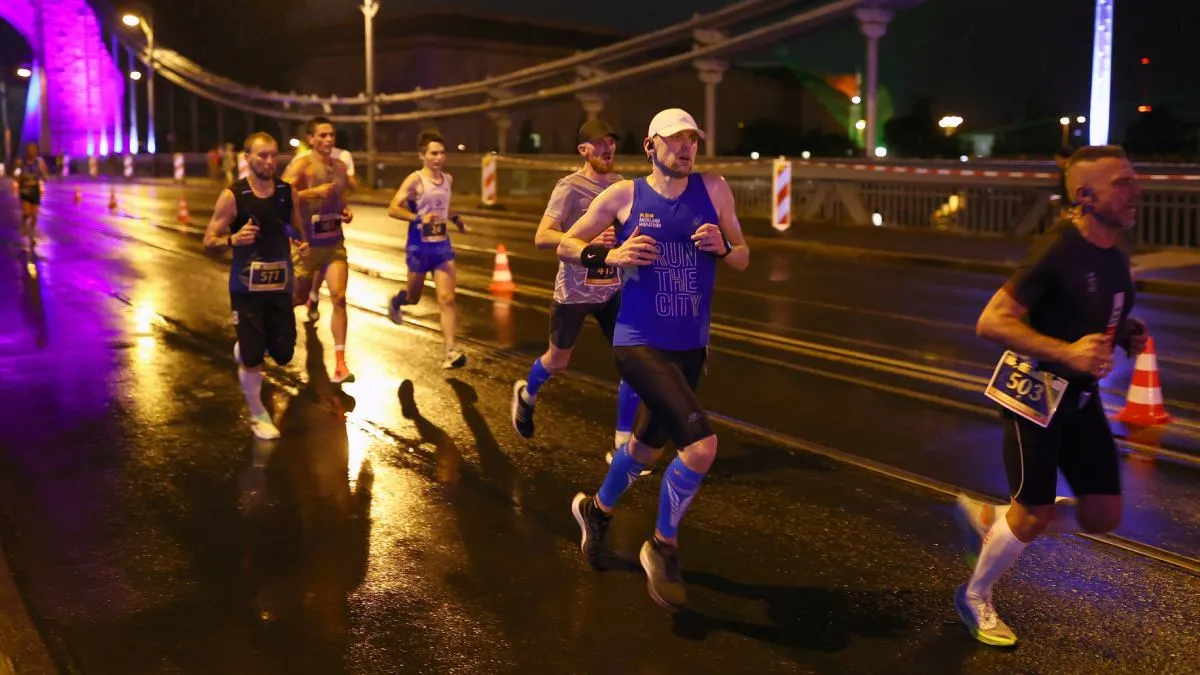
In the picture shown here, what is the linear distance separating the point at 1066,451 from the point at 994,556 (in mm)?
457

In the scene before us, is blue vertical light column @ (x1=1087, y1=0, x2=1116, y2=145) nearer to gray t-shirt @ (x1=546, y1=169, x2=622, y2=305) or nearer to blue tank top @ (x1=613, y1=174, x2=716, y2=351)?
gray t-shirt @ (x1=546, y1=169, x2=622, y2=305)

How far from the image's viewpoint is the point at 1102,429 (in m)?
4.39

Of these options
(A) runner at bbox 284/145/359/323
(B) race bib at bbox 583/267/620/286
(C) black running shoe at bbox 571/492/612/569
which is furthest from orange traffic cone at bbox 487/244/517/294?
(C) black running shoe at bbox 571/492/612/569

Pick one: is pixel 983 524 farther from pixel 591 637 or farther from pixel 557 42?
pixel 557 42

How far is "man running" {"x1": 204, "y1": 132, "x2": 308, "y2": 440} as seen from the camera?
7320 mm

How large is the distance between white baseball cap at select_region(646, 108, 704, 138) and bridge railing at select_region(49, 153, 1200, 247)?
Result: 13.9 metres

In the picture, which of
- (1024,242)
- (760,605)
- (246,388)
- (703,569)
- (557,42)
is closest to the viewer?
(760,605)

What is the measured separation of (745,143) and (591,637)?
39.4m

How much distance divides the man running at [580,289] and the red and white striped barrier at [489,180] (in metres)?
25.5

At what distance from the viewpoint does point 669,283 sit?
4.87 meters

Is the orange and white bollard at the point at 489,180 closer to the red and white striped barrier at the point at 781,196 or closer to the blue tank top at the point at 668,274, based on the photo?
the red and white striped barrier at the point at 781,196

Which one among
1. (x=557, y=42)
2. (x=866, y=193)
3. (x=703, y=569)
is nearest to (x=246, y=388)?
(x=703, y=569)

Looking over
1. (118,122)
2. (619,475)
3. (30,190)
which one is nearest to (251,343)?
(619,475)

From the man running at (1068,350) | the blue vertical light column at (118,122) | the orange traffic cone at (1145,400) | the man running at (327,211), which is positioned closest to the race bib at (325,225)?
the man running at (327,211)
